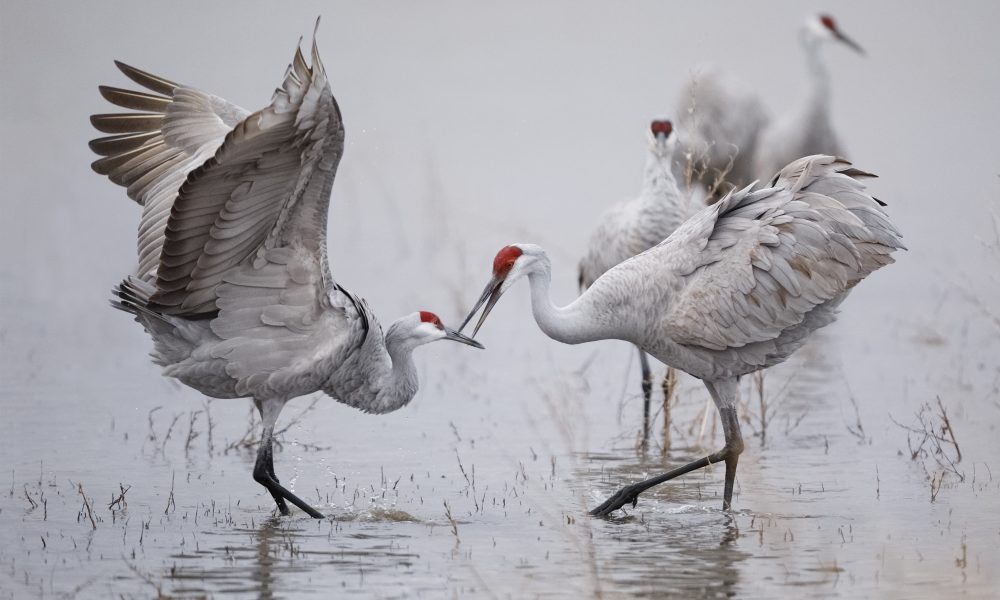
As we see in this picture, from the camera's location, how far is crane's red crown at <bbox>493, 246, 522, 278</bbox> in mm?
7004

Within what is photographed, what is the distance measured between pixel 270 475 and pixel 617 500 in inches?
56.2

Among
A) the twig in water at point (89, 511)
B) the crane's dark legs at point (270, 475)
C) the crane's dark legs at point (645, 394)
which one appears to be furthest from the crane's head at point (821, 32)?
the twig in water at point (89, 511)

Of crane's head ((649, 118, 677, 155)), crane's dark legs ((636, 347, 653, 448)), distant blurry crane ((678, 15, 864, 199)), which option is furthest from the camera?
distant blurry crane ((678, 15, 864, 199))

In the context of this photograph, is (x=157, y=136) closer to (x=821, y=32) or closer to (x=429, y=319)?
(x=429, y=319)

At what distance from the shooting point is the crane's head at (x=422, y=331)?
284 inches

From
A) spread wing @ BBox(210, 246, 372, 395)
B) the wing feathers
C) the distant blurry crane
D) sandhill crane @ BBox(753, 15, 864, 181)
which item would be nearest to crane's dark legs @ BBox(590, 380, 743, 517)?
spread wing @ BBox(210, 246, 372, 395)

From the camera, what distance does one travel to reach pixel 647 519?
21.9 feet

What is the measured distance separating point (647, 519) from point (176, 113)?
2.98 meters

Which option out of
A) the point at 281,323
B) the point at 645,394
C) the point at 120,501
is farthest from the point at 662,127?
the point at 120,501

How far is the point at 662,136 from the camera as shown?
8828 mm

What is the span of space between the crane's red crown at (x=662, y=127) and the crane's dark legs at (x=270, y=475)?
2.94m

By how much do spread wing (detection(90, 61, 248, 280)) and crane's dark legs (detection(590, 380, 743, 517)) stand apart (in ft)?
8.01

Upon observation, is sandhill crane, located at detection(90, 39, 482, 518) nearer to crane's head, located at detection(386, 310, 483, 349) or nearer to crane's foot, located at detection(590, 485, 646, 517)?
crane's head, located at detection(386, 310, 483, 349)

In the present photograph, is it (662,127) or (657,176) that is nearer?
(657,176)
